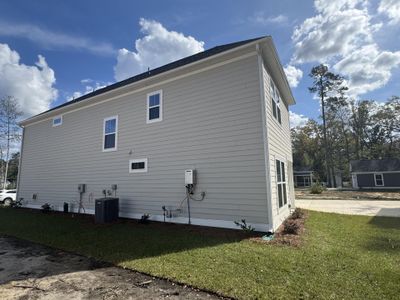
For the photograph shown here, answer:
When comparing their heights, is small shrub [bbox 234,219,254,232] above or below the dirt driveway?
above

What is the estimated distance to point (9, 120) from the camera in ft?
79.3

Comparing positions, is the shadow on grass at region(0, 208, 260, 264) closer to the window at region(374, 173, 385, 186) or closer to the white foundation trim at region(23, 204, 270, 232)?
the white foundation trim at region(23, 204, 270, 232)

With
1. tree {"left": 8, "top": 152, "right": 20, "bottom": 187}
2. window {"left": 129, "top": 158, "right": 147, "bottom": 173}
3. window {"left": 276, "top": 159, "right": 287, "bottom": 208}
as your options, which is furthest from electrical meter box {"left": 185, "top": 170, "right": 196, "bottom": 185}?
tree {"left": 8, "top": 152, "right": 20, "bottom": 187}

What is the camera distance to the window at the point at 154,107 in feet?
27.9

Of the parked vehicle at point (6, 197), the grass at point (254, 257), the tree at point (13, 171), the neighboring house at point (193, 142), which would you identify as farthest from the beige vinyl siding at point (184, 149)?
the tree at point (13, 171)

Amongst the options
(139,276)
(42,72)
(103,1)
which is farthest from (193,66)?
(42,72)

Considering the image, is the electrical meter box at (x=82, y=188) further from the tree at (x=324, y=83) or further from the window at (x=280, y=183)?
the tree at (x=324, y=83)

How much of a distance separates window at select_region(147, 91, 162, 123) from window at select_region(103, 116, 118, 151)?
194 centimetres

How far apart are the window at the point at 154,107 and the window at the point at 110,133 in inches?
76.4

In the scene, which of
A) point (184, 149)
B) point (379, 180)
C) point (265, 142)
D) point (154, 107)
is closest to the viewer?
point (265, 142)

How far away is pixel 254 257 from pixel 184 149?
4249 mm

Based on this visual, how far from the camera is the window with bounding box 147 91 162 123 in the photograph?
8500mm

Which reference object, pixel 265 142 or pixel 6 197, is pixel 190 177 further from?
pixel 6 197

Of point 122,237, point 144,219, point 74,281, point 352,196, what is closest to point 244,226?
point 122,237
